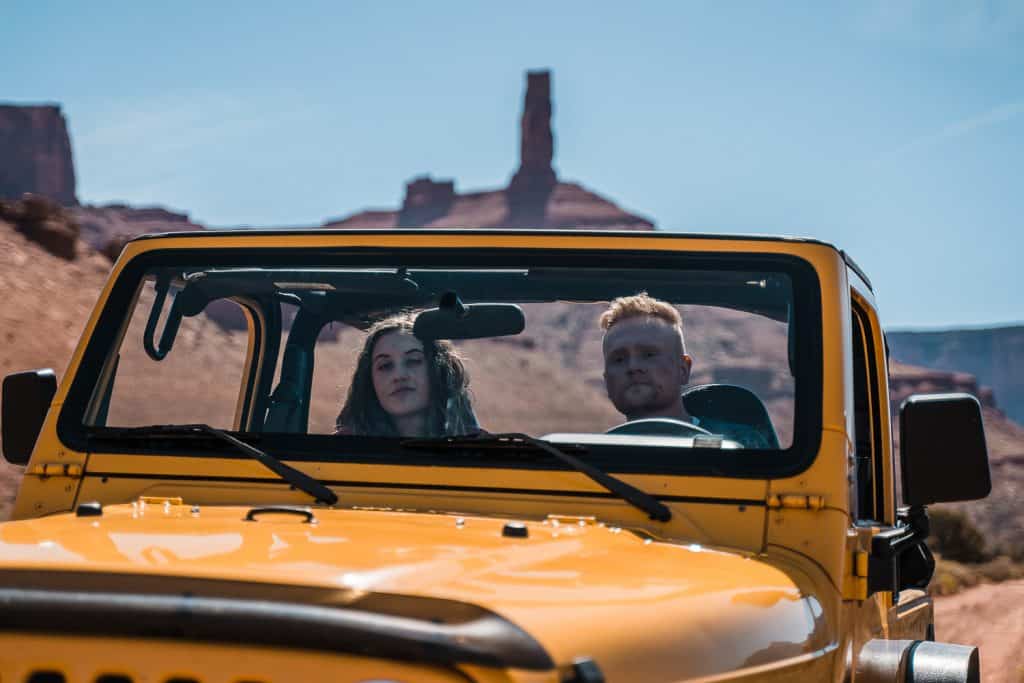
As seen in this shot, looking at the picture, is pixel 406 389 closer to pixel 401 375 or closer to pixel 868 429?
pixel 401 375

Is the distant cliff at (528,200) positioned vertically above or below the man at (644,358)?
above

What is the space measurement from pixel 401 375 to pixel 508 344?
1.35 ft

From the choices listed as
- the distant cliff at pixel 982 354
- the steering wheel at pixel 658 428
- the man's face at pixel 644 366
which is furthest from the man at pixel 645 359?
the distant cliff at pixel 982 354

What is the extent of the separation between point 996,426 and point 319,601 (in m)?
73.8

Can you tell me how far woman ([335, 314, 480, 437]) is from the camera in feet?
10.6

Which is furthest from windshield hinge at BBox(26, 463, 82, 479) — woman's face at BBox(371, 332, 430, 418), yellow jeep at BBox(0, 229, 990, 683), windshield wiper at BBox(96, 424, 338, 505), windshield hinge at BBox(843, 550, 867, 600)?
windshield hinge at BBox(843, 550, 867, 600)

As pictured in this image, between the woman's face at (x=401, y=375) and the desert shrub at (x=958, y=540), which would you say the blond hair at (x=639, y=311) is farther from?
the desert shrub at (x=958, y=540)

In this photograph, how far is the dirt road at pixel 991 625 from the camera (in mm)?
11805

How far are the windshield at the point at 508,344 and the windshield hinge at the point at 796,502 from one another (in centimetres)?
13

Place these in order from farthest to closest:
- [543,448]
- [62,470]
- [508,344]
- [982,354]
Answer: [982,354] → [508,344] → [62,470] → [543,448]

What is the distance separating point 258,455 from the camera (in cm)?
293

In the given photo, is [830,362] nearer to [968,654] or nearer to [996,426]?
[968,654]

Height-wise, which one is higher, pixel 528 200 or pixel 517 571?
pixel 528 200

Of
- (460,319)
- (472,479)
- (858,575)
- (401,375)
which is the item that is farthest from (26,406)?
(858,575)
